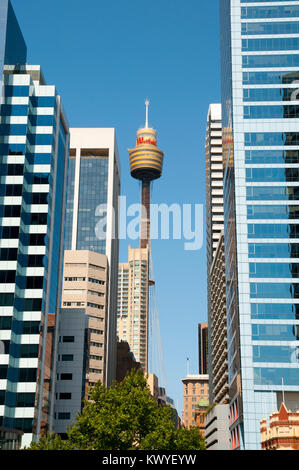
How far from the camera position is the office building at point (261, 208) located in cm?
10119

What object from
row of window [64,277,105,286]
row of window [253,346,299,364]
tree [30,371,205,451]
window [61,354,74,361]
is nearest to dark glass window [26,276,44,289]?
tree [30,371,205,451]

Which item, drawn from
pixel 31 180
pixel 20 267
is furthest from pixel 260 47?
pixel 20 267

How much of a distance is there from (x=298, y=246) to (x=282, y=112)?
25.1m

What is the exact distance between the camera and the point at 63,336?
14688 centimetres

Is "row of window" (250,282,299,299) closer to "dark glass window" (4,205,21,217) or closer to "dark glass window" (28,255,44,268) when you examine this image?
"dark glass window" (28,255,44,268)

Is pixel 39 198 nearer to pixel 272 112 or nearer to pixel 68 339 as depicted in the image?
pixel 272 112

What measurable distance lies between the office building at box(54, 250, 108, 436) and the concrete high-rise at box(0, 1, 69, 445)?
27425 millimetres

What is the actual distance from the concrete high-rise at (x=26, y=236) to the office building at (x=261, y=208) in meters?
33.3

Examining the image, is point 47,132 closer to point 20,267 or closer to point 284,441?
point 20,267

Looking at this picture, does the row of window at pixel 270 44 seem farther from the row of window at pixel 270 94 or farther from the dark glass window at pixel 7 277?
the dark glass window at pixel 7 277

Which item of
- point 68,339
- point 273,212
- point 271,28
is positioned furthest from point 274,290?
point 68,339

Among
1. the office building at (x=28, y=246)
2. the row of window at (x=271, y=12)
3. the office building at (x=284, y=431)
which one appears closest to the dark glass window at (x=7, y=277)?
the office building at (x=28, y=246)

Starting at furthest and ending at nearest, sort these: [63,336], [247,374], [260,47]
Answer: [63,336]
[260,47]
[247,374]

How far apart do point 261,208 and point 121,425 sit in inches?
2033
